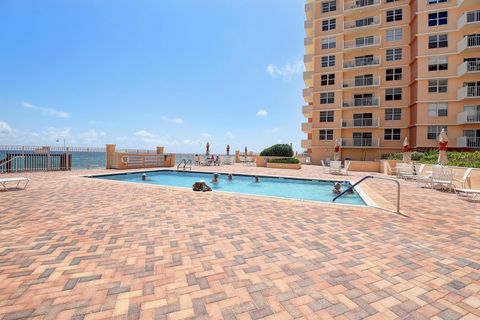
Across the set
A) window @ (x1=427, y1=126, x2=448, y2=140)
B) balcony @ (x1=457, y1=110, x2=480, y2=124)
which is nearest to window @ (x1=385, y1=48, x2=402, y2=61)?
window @ (x1=427, y1=126, x2=448, y2=140)

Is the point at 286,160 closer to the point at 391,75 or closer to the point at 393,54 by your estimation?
the point at 391,75

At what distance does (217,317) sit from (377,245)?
10.2ft

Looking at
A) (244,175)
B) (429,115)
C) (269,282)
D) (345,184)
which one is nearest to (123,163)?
(244,175)

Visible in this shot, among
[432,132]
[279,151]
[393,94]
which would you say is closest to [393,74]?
[393,94]

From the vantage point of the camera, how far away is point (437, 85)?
84.6 ft

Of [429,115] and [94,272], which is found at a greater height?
[429,115]

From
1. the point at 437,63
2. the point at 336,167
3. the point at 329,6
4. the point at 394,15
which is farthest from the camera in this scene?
the point at 329,6

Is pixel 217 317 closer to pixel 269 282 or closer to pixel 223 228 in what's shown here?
pixel 269 282

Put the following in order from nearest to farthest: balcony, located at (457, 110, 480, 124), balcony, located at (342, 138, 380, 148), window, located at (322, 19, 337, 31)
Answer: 1. balcony, located at (457, 110, 480, 124)
2. balcony, located at (342, 138, 380, 148)
3. window, located at (322, 19, 337, 31)

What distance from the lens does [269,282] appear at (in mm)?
2863

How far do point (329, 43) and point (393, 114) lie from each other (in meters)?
12.0

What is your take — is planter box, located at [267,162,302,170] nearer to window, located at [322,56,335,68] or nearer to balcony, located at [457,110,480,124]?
window, located at [322,56,335,68]

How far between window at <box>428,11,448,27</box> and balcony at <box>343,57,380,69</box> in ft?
18.4

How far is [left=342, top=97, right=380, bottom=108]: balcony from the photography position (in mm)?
29141
